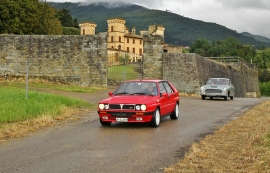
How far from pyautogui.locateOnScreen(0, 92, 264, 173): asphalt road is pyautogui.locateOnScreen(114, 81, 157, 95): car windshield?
3.39 feet

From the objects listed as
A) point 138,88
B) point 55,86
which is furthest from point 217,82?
point 138,88

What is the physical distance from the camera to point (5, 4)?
42.7 meters

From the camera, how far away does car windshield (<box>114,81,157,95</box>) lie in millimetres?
12852

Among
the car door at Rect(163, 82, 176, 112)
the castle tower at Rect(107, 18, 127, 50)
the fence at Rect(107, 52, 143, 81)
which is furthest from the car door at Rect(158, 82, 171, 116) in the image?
the castle tower at Rect(107, 18, 127, 50)

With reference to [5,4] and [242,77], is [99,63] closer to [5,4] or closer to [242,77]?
[5,4]

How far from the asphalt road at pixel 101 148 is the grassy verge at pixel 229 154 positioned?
34 centimetres

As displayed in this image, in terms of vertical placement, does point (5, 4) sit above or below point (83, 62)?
above

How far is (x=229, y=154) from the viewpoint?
26.6ft

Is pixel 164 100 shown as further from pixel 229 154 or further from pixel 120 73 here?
pixel 120 73

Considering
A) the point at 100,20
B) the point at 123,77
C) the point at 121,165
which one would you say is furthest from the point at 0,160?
the point at 100,20

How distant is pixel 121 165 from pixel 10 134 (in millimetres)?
4411

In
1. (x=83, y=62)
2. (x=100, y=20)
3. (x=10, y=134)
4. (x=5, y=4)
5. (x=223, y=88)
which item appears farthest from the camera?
(x=100, y=20)

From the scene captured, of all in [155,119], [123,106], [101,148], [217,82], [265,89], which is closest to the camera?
[101,148]

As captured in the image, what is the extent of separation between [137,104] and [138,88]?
1501 mm
